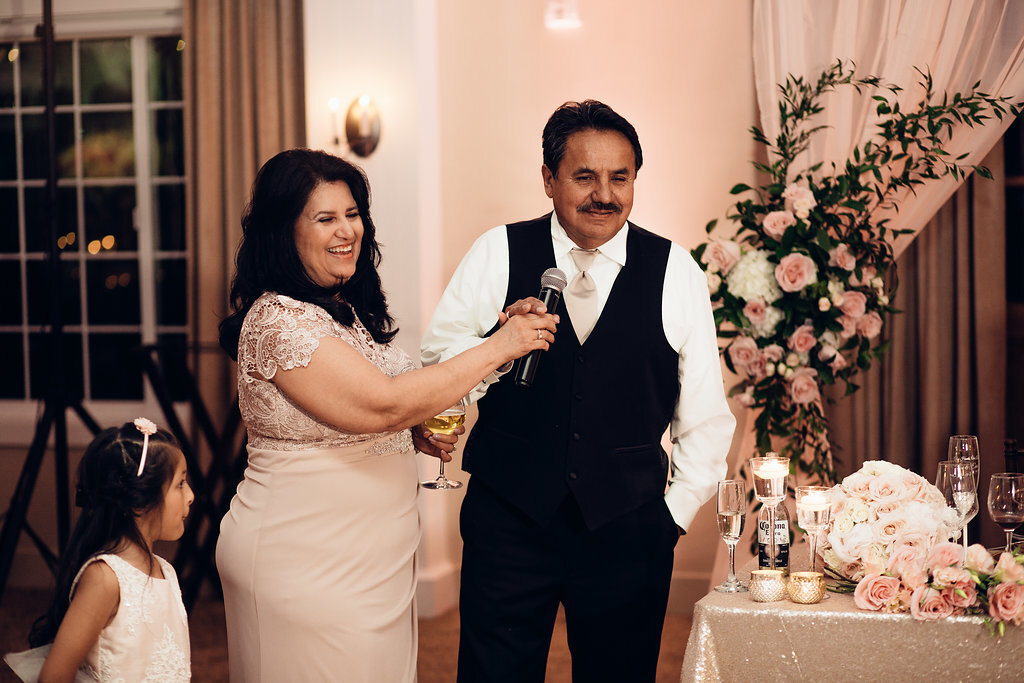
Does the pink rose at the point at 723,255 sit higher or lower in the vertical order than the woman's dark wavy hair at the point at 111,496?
higher

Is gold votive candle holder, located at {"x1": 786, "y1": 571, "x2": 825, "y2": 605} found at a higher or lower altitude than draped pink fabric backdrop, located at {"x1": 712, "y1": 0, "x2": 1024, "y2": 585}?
lower

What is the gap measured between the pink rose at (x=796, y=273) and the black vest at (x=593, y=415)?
40.2 inches

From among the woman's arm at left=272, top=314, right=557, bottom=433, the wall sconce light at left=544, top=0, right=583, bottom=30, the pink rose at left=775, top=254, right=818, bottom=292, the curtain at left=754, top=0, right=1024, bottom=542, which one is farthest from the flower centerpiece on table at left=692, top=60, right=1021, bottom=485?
the woman's arm at left=272, top=314, right=557, bottom=433

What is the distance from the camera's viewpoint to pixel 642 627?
2.06 metres

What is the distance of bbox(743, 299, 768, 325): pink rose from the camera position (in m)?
3.05

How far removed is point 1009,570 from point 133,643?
1.59m

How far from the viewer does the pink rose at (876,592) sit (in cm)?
173

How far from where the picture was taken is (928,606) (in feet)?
5.60

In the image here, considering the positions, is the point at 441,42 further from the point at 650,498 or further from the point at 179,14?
the point at 650,498

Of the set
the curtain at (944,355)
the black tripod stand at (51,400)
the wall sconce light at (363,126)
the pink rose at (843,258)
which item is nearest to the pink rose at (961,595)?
the pink rose at (843,258)

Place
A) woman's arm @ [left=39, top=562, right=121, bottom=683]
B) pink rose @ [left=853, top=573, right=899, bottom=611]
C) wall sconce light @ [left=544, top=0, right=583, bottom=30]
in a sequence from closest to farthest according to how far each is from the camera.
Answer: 1. woman's arm @ [left=39, top=562, right=121, bottom=683]
2. pink rose @ [left=853, top=573, right=899, bottom=611]
3. wall sconce light @ [left=544, top=0, right=583, bottom=30]

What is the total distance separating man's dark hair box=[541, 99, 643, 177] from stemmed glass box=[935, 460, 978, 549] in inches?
36.0

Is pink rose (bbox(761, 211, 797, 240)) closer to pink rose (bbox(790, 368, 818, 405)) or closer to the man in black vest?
pink rose (bbox(790, 368, 818, 405))

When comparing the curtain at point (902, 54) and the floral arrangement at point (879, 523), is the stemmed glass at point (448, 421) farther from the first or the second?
the curtain at point (902, 54)
